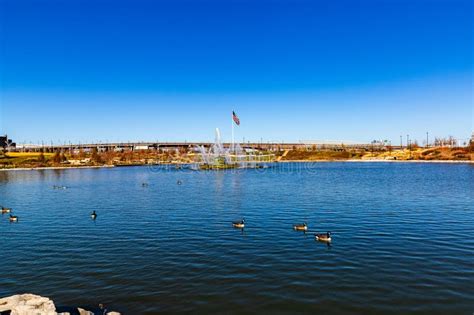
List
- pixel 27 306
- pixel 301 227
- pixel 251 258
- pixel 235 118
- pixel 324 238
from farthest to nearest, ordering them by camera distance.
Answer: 1. pixel 235 118
2. pixel 301 227
3. pixel 324 238
4. pixel 251 258
5. pixel 27 306

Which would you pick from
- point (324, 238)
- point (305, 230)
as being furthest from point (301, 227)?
point (324, 238)

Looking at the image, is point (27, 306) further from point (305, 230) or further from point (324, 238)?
point (305, 230)

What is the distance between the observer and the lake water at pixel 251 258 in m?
19.4

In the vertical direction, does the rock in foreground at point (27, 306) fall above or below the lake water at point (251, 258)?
above

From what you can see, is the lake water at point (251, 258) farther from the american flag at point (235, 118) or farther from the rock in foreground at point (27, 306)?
the american flag at point (235, 118)

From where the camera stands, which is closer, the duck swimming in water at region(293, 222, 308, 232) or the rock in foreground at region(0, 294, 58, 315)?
the rock in foreground at region(0, 294, 58, 315)

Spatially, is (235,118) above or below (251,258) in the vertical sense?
above

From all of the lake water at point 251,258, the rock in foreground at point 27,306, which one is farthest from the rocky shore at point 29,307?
the lake water at point 251,258

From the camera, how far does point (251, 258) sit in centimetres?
2662

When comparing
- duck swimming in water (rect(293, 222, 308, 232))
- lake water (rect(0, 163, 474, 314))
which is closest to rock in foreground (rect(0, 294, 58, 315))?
lake water (rect(0, 163, 474, 314))

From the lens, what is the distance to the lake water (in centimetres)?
1939

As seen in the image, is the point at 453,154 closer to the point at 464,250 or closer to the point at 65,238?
the point at 464,250

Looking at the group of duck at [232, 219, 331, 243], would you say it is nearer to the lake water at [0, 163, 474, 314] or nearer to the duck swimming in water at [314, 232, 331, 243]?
the duck swimming in water at [314, 232, 331, 243]

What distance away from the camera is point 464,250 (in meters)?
27.3
